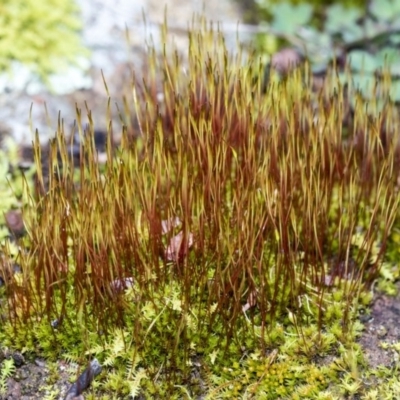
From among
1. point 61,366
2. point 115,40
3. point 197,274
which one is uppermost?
point 115,40

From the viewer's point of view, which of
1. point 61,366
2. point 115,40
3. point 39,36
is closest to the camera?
point 61,366

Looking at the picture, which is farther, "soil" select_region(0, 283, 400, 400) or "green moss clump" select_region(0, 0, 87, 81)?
"green moss clump" select_region(0, 0, 87, 81)

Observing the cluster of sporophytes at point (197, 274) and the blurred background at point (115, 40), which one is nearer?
the cluster of sporophytes at point (197, 274)

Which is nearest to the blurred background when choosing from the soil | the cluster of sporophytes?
the cluster of sporophytes

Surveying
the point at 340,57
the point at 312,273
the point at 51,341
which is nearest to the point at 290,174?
the point at 312,273

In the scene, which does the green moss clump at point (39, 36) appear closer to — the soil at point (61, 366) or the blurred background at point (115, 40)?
the blurred background at point (115, 40)

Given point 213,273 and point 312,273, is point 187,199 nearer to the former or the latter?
point 213,273

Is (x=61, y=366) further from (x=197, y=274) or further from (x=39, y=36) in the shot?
(x=39, y=36)

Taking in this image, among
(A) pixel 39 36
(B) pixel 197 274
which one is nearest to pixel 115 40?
(A) pixel 39 36

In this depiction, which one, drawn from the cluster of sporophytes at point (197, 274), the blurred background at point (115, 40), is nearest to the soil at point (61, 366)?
the cluster of sporophytes at point (197, 274)

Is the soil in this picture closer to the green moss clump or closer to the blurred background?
the blurred background
